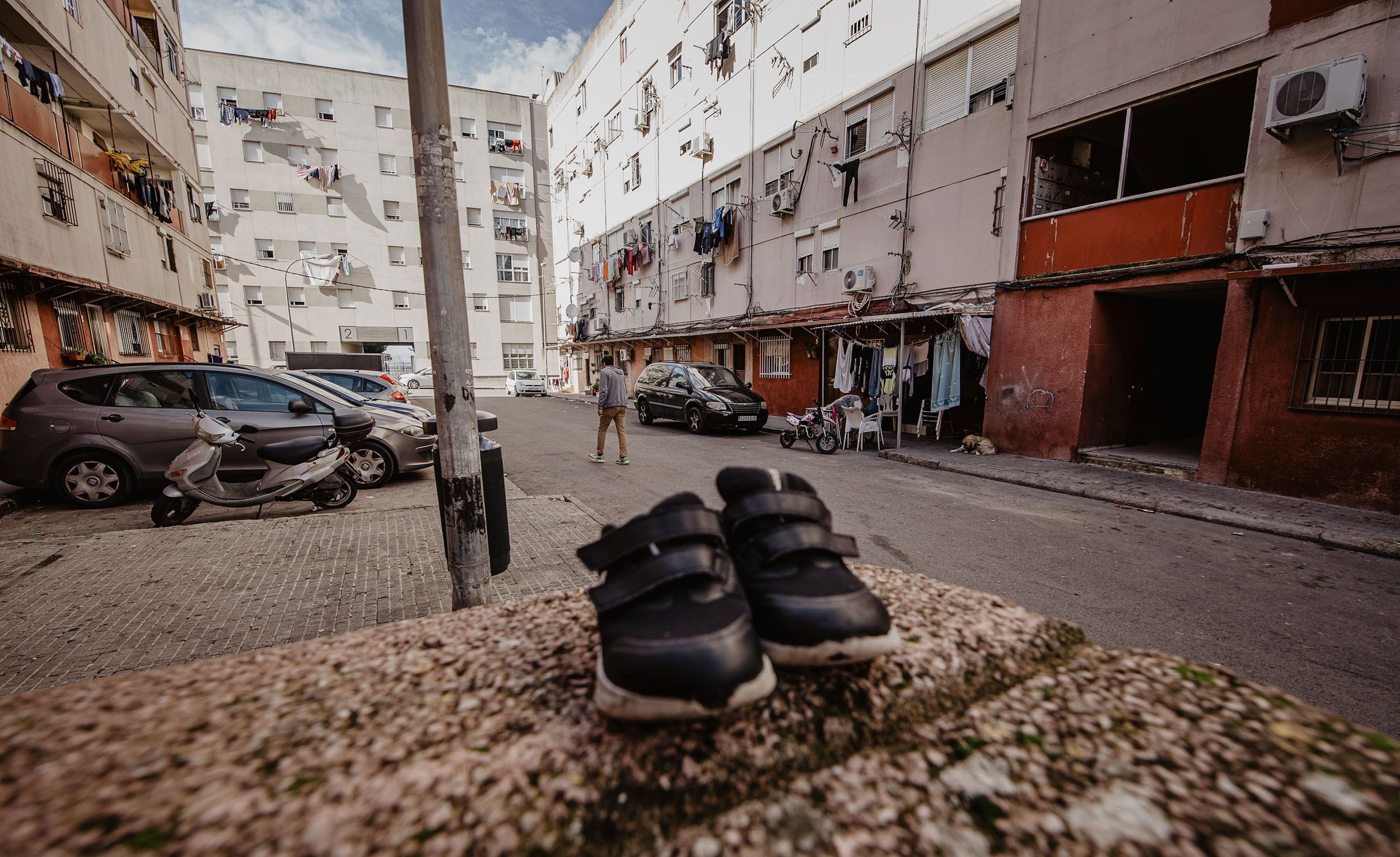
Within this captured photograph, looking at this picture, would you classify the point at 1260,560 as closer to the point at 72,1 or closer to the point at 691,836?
the point at 691,836

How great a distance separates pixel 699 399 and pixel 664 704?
525 inches

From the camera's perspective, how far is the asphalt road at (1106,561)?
3336mm

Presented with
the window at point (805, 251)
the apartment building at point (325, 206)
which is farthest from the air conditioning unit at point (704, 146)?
the apartment building at point (325, 206)

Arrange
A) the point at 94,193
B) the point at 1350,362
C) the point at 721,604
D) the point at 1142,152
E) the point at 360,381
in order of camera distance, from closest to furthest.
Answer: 1. the point at 721,604
2. the point at 1350,362
3. the point at 1142,152
4. the point at 94,193
5. the point at 360,381

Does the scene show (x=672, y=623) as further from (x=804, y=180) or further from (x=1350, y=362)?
(x=804, y=180)

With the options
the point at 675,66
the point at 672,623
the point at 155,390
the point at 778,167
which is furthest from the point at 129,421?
the point at 675,66

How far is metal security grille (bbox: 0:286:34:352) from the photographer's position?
27.9ft

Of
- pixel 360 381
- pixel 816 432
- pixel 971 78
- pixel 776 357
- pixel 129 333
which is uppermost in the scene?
pixel 971 78

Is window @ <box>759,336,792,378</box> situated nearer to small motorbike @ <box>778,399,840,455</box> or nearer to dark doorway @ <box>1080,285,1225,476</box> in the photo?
small motorbike @ <box>778,399,840,455</box>

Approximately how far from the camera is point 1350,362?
683cm

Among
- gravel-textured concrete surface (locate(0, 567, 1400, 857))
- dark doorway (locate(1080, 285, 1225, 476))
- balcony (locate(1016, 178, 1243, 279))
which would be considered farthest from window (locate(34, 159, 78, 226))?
dark doorway (locate(1080, 285, 1225, 476))

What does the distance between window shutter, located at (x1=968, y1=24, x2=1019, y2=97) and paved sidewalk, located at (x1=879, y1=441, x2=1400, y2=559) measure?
782cm

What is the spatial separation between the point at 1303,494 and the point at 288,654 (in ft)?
35.2

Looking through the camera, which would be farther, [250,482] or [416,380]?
[416,380]
